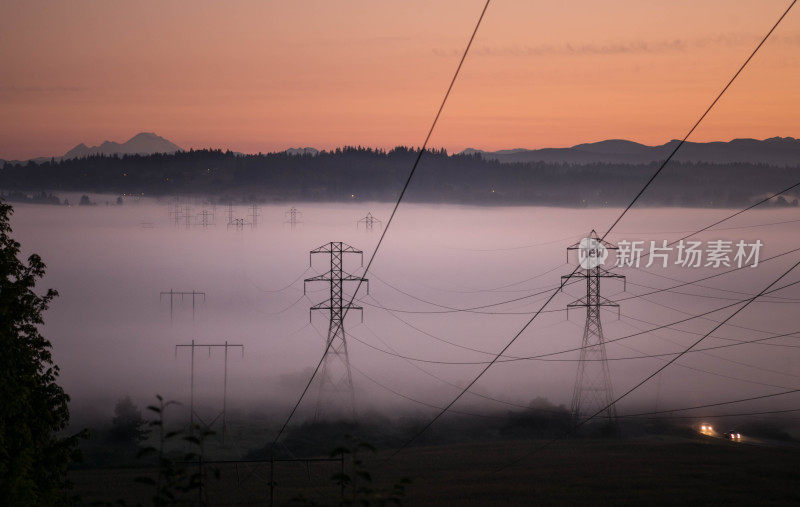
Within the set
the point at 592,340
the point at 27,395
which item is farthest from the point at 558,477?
the point at 592,340

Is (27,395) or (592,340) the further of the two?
(592,340)

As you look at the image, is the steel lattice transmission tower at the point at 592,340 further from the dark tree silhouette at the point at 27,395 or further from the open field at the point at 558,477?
the dark tree silhouette at the point at 27,395

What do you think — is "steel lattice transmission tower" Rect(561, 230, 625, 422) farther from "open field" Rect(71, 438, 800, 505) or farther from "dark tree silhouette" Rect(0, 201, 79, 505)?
"dark tree silhouette" Rect(0, 201, 79, 505)

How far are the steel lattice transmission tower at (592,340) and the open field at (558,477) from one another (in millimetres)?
5662

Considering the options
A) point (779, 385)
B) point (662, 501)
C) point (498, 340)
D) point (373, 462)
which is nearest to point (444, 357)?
point (498, 340)

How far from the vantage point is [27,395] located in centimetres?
2438

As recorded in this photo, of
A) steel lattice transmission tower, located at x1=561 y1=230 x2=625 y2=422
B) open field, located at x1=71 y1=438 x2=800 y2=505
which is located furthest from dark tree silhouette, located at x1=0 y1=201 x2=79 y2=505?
steel lattice transmission tower, located at x1=561 y1=230 x2=625 y2=422

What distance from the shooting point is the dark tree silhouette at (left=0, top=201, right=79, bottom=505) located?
78.0ft

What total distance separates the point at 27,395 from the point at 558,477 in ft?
151

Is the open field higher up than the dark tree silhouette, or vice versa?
the dark tree silhouette

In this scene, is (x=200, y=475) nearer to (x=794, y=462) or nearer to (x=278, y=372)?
(x=794, y=462)

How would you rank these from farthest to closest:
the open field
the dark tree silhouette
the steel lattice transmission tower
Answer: the steel lattice transmission tower, the open field, the dark tree silhouette

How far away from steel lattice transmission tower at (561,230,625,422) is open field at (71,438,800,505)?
5.66m

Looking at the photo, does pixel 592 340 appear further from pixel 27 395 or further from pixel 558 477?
pixel 27 395
